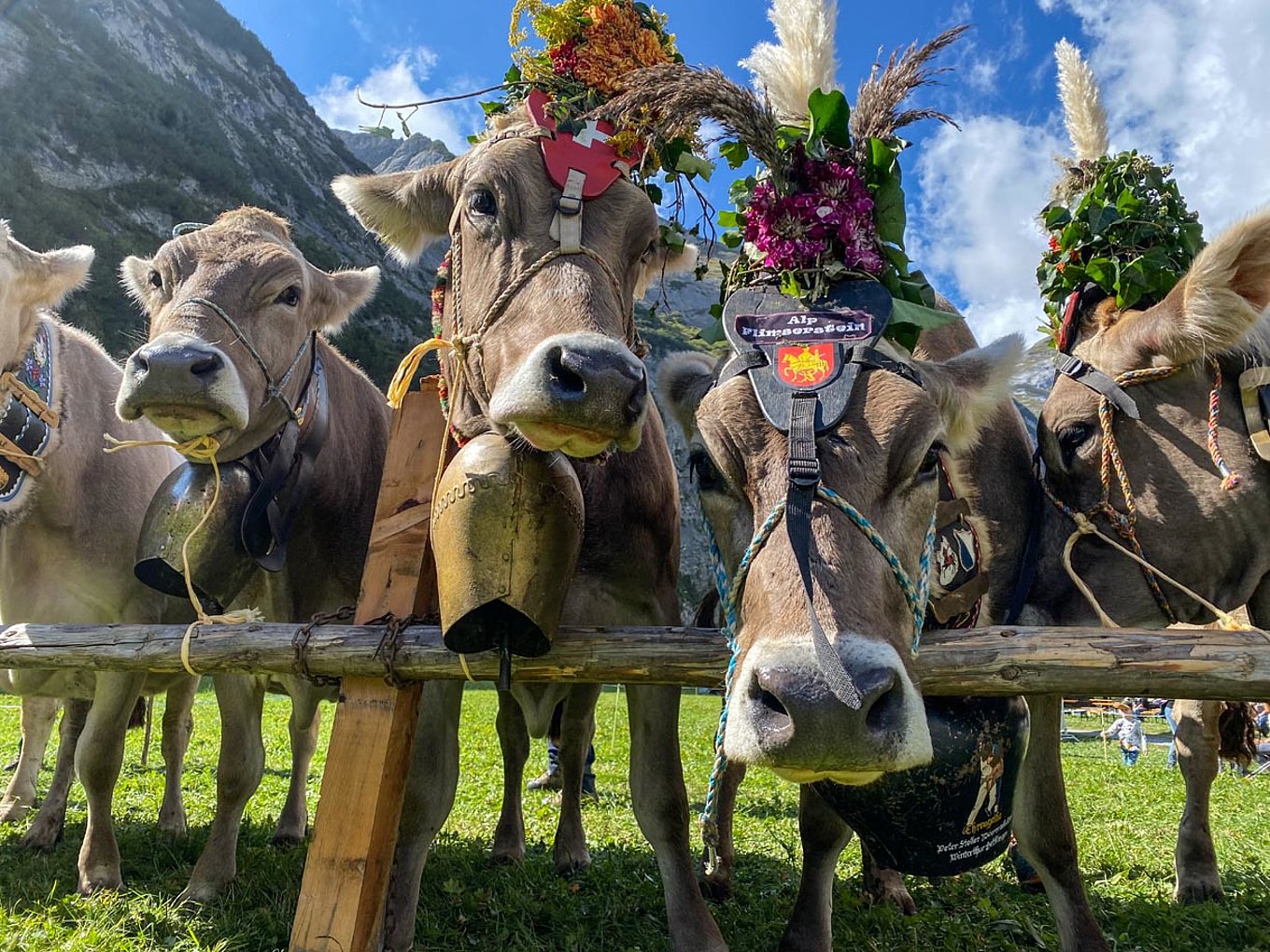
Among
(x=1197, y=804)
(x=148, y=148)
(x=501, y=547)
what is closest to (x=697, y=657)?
(x=501, y=547)

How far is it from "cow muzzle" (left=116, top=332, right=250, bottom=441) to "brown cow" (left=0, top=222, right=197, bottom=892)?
5.22 feet

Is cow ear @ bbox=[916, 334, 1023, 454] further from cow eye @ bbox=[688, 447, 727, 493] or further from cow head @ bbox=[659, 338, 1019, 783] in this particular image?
cow eye @ bbox=[688, 447, 727, 493]

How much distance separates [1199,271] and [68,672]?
18.8 feet

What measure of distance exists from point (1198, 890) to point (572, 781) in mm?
3321

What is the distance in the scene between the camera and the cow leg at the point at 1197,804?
15.1ft

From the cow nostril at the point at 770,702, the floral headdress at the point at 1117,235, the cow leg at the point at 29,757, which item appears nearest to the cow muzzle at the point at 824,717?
the cow nostril at the point at 770,702

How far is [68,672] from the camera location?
193 inches

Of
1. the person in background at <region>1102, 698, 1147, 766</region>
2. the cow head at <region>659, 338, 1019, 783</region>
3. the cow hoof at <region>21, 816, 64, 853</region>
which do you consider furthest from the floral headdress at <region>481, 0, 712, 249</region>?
the person in background at <region>1102, 698, 1147, 766</region>

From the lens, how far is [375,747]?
2.77 metres

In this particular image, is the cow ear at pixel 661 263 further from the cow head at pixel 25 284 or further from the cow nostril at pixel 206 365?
the cow head at pixel 25 284

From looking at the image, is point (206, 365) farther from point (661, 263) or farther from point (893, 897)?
point (893, 897)

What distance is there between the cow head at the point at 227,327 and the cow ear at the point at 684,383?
5.47 feet

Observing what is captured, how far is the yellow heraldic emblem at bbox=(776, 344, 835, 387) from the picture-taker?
2.46 meters

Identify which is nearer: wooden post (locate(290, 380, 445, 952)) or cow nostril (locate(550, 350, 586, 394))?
cow nostril (locate(550, 350, 586, 394))
